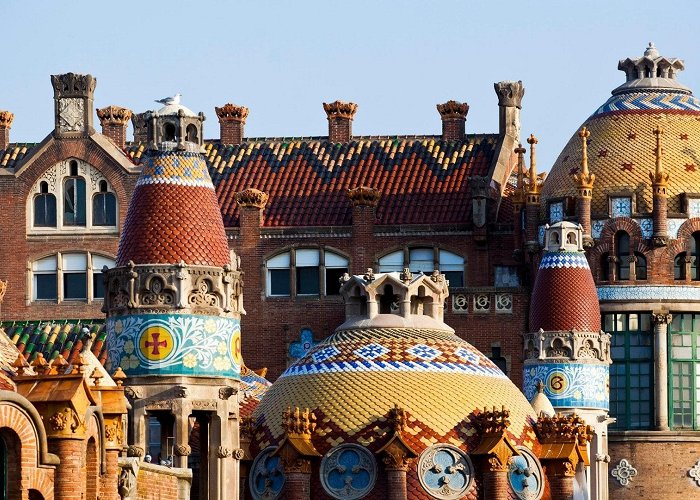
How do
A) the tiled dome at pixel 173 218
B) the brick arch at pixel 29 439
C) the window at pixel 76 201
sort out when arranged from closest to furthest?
the brick arch at pixel 29 439 < the tiled dome at pixel 173 218 < the window at pixel 76 201

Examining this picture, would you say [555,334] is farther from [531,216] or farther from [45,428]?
[45,428]

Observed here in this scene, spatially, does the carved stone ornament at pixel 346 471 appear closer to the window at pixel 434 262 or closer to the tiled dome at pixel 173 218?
the tiled dome at pixel 173 218

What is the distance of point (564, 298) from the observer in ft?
328

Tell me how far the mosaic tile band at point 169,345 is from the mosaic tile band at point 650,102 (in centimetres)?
5169

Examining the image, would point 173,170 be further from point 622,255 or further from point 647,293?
point 622,255

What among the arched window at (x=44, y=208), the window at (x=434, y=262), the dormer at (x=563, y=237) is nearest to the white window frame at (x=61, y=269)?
the arched window at (x=44, y=208)

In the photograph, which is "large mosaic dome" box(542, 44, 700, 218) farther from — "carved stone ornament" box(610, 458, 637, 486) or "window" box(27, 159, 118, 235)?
"window" box(27, 159, 118, 235)

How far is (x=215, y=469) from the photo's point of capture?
72125mm

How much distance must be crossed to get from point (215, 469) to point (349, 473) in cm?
971

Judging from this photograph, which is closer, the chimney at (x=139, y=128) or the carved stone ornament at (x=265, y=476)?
the carved stone ornament at (x=265, y=476)

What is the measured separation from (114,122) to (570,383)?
31.3m

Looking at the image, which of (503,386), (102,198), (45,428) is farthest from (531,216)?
(45,428)

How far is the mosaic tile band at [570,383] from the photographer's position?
3839 inches

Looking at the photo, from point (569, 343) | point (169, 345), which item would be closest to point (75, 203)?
point (569, 343)
